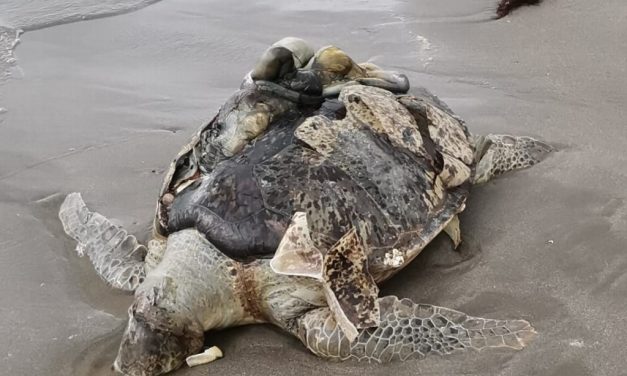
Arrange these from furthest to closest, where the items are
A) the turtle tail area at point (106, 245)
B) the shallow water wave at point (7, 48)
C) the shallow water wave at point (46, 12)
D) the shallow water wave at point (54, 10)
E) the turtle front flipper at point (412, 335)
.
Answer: the shallow water wave at point (54, 10) < the shallow water wave at point (46, 12) < the shallow water wave at point (7, 48) < the turtle tail area at point (106, 245) < the turtle front flipper at point (412, 335)

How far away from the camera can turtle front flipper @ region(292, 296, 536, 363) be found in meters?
2.61

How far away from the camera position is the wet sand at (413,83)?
279cm

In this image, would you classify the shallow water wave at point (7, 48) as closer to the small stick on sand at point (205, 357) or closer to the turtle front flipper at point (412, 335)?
the small stick on sand at point (205, 357)

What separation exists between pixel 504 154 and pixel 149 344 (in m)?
2.20

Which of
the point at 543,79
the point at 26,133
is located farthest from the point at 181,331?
the point at 543,79

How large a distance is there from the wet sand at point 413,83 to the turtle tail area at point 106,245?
7 centimetres

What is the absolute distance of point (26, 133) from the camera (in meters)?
5.00

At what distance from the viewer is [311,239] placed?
112 inches

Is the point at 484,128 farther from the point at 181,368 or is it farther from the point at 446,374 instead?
the point at 181,368

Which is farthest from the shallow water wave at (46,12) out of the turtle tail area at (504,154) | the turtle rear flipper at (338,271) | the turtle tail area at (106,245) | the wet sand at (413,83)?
the turtle rear flipper at (338,271)

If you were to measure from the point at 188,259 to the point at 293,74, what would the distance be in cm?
112

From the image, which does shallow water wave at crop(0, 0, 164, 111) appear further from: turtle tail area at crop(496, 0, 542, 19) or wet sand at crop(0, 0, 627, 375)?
turtle tail area at crop(496, 0, 542, 19)

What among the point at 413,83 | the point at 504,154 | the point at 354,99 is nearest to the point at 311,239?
the point at 354,99

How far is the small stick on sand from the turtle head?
0.19 feet
